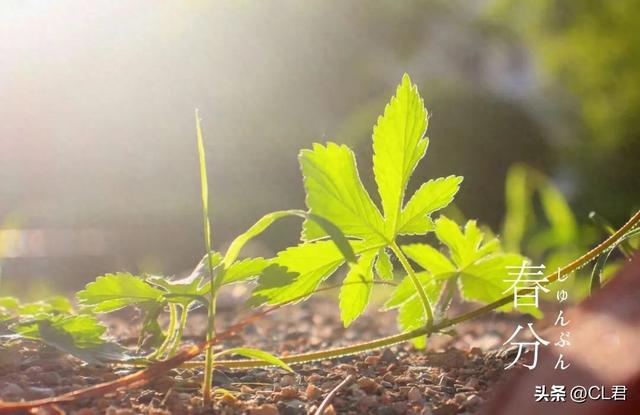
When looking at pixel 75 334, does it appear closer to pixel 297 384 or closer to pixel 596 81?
pixel 297 384

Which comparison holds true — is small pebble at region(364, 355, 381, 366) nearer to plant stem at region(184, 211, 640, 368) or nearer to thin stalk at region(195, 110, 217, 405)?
plant stem at region(184, 211, 640, 368)

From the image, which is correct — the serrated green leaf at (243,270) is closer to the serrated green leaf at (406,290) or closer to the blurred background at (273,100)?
the serrated green leaf at (406,290)

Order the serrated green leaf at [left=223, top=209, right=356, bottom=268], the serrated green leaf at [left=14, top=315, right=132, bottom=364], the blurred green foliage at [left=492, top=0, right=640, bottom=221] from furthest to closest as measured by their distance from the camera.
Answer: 1. the blurred green foliage at [left=492, top=0, right=640, bottom=221]
2. the serrated green leaf at [left=14, top=315, right=132, bottom=364]
3. the serrated green leaf at [left=223, top=209, right=356, bottom=268]

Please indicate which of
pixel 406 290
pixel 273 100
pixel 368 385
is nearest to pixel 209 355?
pixel 368 385

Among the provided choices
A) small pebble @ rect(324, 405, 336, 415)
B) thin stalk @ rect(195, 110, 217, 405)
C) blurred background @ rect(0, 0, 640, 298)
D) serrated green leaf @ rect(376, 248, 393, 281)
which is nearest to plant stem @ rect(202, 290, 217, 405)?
thin stalk @ rect(195, 110, 217, 405)

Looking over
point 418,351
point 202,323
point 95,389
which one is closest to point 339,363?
point 418,351

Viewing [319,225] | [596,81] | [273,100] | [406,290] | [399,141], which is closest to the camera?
[319,225]

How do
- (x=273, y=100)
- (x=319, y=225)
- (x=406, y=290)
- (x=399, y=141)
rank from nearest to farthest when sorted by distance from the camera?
(x=319, y=225) → (x=399, y=141) → (x=406, y=290) → (x=273, y=100)
